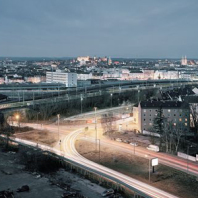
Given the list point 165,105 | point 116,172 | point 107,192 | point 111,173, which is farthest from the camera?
point 165,105

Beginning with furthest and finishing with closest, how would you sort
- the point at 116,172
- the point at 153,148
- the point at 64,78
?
the point at 64,78 → the point at 153,148 → the point at 116,172

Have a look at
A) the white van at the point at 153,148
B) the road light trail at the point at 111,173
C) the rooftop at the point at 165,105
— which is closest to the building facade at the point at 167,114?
the rooftop at the point at 165,105

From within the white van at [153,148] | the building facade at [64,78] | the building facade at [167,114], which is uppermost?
the building facade at [64,78]

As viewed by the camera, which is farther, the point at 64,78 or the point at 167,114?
the point at 64,78

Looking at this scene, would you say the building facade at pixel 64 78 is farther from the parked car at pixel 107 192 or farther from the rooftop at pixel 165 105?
the parked car at pixel 107 192

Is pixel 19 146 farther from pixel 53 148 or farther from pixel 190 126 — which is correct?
→ pixel 190 126

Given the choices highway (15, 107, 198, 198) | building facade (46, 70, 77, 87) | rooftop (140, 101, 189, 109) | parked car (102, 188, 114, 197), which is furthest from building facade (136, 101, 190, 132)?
building facade (46, 70, 77, 87)

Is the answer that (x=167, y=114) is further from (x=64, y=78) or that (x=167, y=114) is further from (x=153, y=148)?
(x=64, y=78)

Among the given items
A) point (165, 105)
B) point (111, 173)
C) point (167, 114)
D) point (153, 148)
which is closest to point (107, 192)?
point (111, 173)

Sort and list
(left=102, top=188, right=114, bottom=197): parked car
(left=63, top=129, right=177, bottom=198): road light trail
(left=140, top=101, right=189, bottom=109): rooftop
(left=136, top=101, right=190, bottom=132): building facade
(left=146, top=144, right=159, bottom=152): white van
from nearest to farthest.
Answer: (left=63, top=129, right=177, bottom=198): road light trail, (left=102, top=188, right=114, bottom=197): parked car, (left=146, top=144, right=159, bottom=152): white van, (left=136, top=101, right=190, bottom=132): building facade, (left=140, top=101, right=189, bottom=109): rooftop

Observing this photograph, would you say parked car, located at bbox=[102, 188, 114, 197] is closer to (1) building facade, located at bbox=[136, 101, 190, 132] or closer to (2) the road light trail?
(2) the road light trail

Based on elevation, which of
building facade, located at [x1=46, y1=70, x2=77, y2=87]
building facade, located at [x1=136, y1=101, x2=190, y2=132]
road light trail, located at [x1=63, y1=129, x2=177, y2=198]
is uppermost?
building facade, located at [x1=46, y1=70, x2=77, y2=87]
